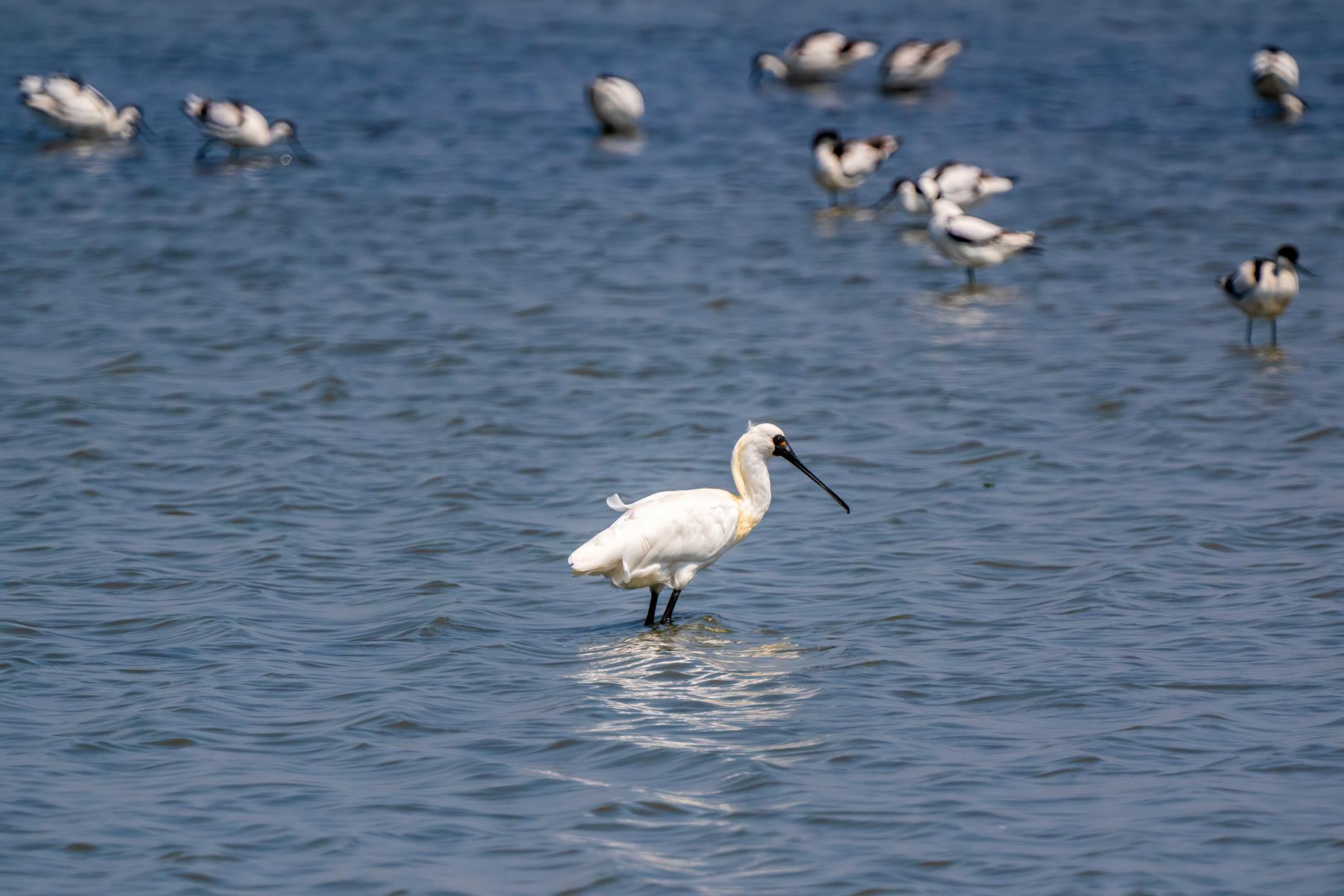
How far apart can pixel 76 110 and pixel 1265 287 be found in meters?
14.5

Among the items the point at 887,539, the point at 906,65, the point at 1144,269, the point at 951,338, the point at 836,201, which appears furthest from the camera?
the point at 906,65

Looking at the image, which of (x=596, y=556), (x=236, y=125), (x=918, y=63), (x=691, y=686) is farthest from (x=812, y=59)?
(x=691, y=686)

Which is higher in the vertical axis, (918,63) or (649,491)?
(918,63)

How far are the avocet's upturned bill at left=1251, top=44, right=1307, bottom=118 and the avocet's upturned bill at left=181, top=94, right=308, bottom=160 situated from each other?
11.7 m

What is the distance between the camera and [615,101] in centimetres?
2206

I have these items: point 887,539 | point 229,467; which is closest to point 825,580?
point 887,539

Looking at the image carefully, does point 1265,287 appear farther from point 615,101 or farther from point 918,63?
point 918,63

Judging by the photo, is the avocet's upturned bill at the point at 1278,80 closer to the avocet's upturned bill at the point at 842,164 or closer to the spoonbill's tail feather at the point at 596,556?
the avocet's upturned bill at the point at 842,164

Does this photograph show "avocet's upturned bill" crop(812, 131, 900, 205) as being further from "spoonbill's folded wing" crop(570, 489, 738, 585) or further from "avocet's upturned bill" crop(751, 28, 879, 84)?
"spoonbill's folded wing" crop(570, 489, 738, 585)

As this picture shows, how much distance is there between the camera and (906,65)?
83.6 feet

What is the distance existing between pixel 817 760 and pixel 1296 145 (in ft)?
52.9

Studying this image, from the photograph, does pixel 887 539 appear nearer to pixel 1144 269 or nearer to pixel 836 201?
pixel 1144 269

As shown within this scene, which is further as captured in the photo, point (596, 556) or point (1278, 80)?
point (1278, 80)

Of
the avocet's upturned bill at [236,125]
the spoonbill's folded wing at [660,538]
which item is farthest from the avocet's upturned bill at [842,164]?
the spoonbill's folded wing at [660,538]
